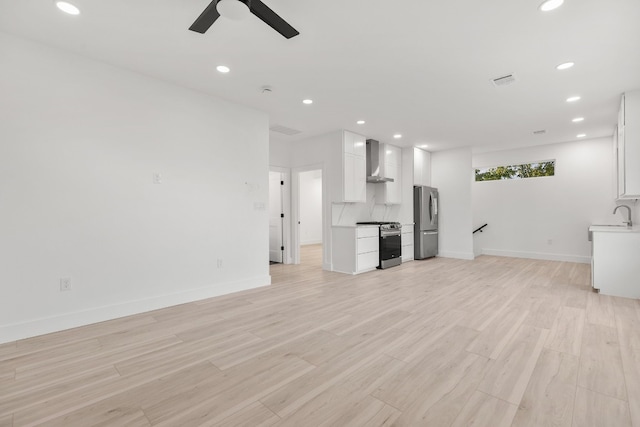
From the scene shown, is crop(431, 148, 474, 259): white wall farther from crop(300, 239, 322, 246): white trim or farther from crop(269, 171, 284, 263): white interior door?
crop(300, 239, 322, 246): white trim

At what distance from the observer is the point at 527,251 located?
7.17 meters

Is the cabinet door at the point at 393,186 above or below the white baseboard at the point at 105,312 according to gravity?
above

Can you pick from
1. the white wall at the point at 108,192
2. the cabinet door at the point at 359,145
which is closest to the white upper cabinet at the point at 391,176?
the cabinet door at the point at 359,145

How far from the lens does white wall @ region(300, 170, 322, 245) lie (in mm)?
10312

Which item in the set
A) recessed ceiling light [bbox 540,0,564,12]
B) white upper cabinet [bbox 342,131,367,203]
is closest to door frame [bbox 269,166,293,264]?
white upper cabinet [bbox 342,131,367,203]

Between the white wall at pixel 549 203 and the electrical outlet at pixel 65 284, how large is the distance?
8.19 meters

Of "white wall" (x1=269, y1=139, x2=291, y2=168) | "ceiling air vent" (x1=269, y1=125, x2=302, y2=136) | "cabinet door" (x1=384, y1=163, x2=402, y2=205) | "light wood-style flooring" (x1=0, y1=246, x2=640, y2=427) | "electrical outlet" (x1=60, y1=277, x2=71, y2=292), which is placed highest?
"ceiling air vent" (x1=269, y1=125, x2=302, y2=136)

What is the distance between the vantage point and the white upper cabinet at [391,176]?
22.0 ft

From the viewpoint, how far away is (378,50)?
2844mm

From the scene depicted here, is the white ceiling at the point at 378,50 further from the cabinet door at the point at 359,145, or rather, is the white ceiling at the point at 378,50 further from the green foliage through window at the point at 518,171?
the green foliage through window at the point at 518,171

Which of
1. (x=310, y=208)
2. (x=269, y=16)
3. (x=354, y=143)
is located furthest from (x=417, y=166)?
(x=269, y=16)

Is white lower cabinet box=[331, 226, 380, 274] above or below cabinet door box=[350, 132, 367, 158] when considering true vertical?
below

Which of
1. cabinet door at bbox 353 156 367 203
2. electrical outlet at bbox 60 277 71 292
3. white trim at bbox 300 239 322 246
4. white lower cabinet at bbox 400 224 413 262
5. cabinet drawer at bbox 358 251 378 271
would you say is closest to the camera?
electrical outlet at bbox 60 277 71 292

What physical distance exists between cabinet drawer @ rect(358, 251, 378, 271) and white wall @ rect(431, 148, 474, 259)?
8.57 ft
